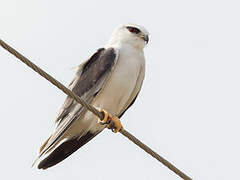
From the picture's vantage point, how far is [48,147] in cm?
612

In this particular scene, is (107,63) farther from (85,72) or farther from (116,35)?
(116,35)

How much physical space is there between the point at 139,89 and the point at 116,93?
0.32m

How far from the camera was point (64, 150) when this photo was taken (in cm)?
648

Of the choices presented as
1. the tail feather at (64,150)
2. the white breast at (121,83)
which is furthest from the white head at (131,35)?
the tail feather at (64,150)

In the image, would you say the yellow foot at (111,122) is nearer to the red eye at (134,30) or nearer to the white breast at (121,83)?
the white breast at (121,83)

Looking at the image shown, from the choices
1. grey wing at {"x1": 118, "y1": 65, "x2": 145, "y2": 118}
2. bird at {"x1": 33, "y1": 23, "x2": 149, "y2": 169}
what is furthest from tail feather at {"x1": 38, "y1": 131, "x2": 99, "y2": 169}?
grey wing at {"x1": 118, "y1": 65, "x2": 145, "y2": 118}

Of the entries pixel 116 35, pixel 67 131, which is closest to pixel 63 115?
pixel 67 131

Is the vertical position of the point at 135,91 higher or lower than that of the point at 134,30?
lower

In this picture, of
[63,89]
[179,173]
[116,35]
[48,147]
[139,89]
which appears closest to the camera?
[63,89]

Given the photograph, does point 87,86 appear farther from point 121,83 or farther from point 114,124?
point 114,124

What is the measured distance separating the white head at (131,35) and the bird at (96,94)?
0.23 ft

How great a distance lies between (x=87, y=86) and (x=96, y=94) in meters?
0.14

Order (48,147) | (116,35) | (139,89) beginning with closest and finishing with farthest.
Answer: (48,147) → (139,89) → (116,35)

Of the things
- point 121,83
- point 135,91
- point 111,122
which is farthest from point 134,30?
point 111,122
